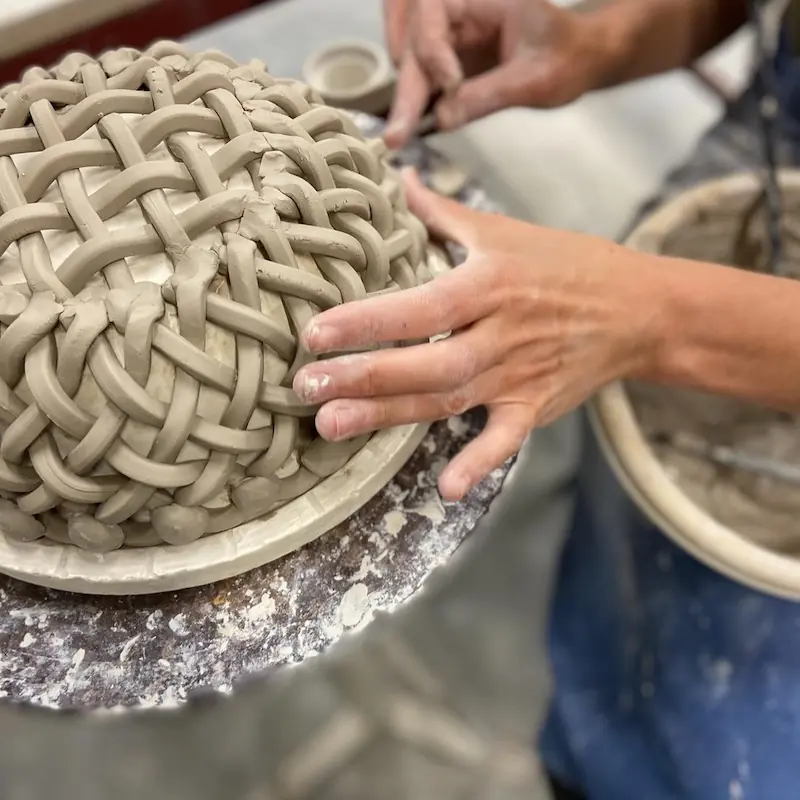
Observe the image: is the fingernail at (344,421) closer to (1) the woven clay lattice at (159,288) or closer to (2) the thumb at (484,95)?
(1) the woven clay lattice at (159,288)

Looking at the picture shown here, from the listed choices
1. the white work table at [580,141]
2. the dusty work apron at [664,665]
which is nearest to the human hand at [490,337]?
the dusty work apron at [664,665]

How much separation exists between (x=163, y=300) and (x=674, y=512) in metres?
0.46

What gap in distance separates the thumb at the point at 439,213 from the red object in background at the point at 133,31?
23.7 inches

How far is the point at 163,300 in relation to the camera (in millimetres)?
431

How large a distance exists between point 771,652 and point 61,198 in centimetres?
69

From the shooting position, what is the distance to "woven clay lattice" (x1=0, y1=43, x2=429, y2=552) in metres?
0.43

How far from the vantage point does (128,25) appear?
1.01 meters

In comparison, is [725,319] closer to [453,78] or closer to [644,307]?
[644,307]

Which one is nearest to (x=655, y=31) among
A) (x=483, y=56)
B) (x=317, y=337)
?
(x=483, y=56)

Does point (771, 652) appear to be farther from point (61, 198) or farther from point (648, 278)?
point (61, 198)

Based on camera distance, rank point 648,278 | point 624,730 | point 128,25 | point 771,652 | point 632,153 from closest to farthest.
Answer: point 648,278 < point 771,652 < point 624,730 < point 128,25 < point 632,153

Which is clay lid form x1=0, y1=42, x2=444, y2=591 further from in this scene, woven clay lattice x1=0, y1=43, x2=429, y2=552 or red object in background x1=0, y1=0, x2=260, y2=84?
red object in background x1=0, y1=0, x2=260, y2=84

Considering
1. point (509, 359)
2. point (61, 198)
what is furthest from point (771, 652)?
point (61, 198)

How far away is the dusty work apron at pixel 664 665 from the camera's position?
71 centimetres
